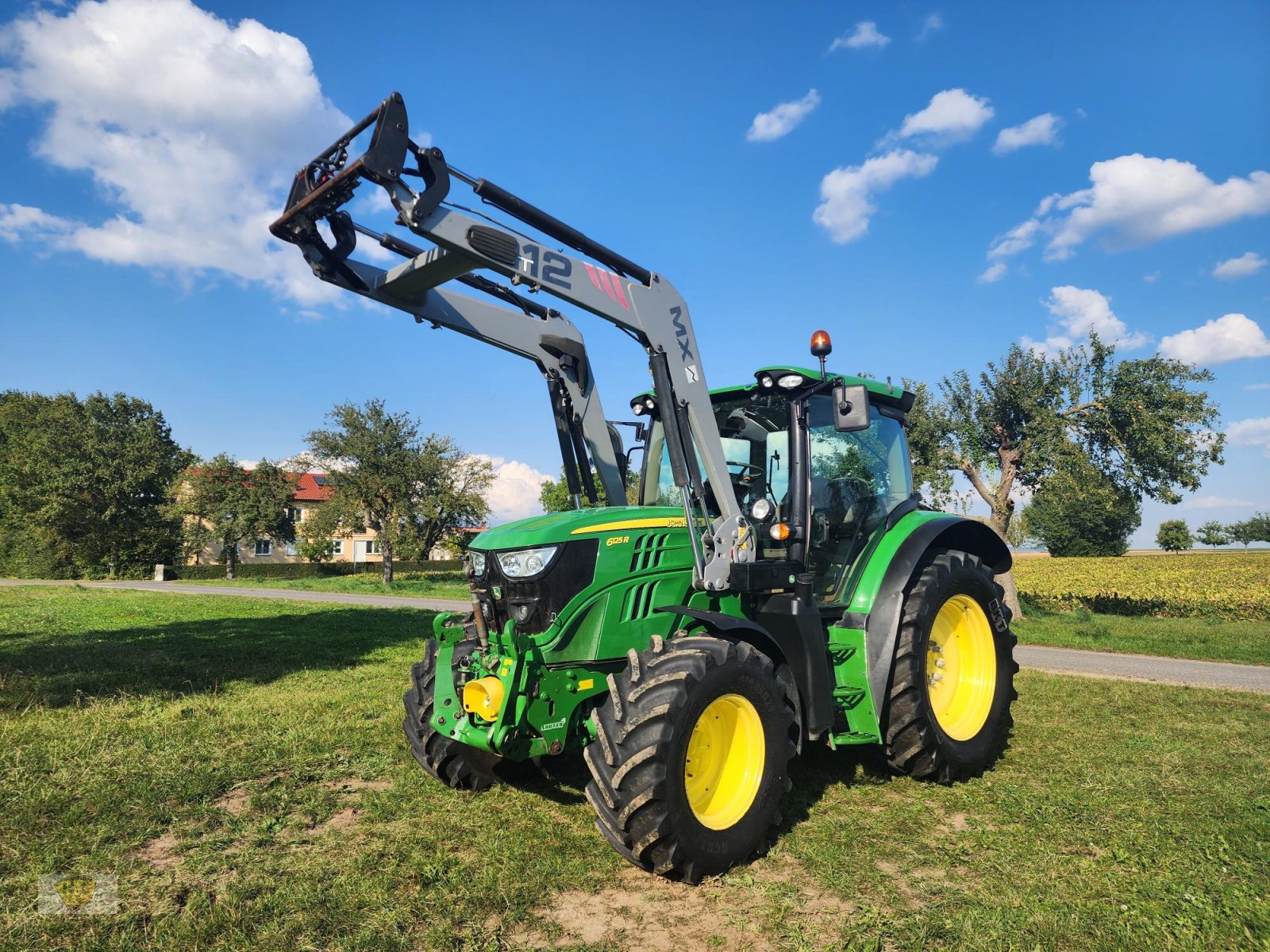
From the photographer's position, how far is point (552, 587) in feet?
13.4

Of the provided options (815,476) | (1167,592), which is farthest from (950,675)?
(1167,592)

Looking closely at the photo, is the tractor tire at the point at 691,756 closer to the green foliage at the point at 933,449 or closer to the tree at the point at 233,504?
the green foliage at the point at 933,449

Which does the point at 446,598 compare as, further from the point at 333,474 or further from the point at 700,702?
the point at 700,702

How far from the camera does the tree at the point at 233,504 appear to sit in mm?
38812

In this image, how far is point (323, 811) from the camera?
4371 millimetres

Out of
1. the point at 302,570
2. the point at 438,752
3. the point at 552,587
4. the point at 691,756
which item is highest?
the point at 552,587

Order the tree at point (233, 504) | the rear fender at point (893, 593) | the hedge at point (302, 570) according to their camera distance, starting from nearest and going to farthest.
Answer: the rear fender at point (893, 593)
the tree at point (233, 504)
the hedge at point (302, 570)

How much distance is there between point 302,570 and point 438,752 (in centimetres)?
4157

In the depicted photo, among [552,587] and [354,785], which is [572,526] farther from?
[354,785]

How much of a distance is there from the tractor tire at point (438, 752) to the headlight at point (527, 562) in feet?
2.41

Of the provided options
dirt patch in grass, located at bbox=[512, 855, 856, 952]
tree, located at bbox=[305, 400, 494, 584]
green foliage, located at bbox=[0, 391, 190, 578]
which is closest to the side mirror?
dirt patch in grass, located at bbox=[512, 855, 856, 952]

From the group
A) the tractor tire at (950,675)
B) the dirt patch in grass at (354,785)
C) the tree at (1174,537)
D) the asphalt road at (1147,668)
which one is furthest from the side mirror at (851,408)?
the tree at (1174,537)

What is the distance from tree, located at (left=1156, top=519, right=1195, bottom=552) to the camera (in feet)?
230

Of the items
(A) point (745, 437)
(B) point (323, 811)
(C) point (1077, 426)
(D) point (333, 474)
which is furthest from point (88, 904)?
(D) point (333, 474)
